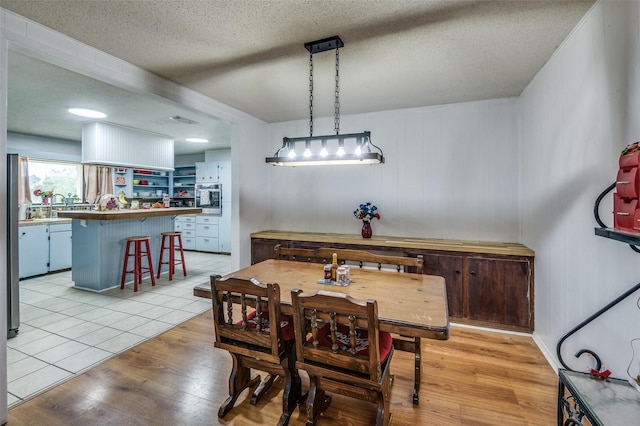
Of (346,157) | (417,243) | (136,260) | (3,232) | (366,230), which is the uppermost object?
(346,157)

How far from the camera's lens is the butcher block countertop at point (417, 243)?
10.00 feet

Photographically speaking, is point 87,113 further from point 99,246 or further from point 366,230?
point 366,230

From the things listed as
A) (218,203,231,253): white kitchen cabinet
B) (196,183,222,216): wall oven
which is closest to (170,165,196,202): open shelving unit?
(196,183,222,216): wall oven

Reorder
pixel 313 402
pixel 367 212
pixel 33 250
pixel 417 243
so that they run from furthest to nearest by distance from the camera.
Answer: pixel 33 250 < pixel 367 212 < pixel 417 243 < pixel 313 402

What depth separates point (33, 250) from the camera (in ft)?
16.3

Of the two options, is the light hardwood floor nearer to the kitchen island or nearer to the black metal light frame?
the black metal light frame

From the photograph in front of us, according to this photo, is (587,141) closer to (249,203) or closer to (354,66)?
(354,66)

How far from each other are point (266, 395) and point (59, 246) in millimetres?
5347

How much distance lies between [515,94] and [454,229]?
162cm

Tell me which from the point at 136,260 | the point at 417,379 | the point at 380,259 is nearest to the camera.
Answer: the point at 417,379

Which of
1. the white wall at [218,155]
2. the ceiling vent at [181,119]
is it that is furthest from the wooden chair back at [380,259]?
the white wall at [218,155]

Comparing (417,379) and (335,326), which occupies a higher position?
(335,326)

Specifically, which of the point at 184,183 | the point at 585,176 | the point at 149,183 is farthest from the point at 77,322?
the point at 184,183

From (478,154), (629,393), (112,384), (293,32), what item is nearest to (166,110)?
(293,32)
